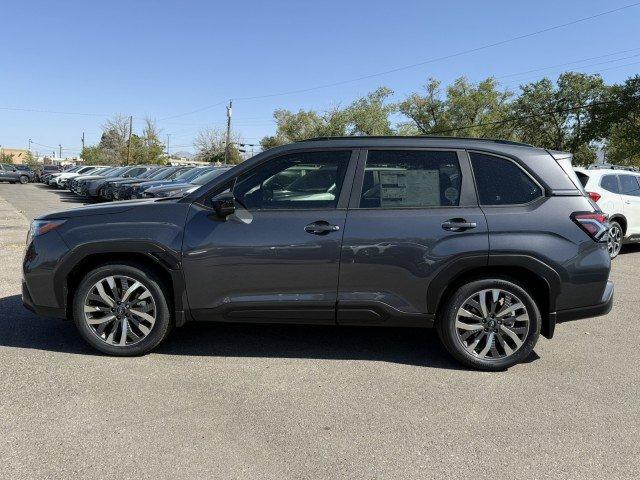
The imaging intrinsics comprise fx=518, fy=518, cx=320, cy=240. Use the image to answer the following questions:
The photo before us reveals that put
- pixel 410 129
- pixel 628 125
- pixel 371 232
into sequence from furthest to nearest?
pixel 410 129 < pixel 628 125 < pixel 371 232

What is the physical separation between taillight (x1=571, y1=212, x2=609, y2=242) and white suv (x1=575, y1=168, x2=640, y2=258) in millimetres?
5851

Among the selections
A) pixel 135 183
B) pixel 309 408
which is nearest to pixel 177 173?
pixel 135 183

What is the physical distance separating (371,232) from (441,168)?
→ 781 millimetres

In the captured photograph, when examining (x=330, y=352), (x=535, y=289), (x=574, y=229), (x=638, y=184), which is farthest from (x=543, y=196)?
(x=638, y=184)

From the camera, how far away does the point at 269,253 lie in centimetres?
391

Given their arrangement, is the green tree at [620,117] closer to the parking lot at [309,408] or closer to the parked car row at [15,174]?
the parking lot at [309,408]

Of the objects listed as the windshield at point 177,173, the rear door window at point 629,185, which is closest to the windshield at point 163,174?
the windshield at point 177,173

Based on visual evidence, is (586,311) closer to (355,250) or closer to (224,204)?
(355,250)

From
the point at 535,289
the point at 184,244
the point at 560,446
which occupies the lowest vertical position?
the point at 560,446

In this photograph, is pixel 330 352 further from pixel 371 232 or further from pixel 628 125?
pixel 628 125

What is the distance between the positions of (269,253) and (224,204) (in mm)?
501

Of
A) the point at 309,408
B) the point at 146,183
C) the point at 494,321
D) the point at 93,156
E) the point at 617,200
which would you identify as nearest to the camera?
the point at 309,408

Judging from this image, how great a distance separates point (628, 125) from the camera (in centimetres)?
4066

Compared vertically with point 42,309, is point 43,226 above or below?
above
